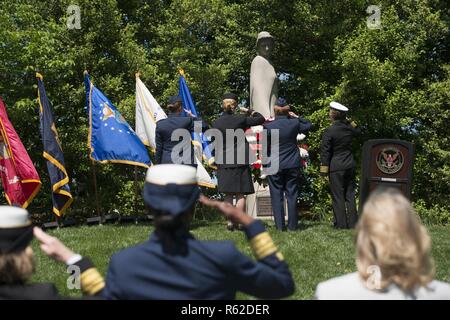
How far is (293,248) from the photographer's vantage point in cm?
757

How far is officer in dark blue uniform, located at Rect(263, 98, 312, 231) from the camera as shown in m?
9.10

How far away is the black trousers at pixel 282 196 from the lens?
9141mm

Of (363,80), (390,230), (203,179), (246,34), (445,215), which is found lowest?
(445,215)

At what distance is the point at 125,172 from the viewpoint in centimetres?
1920

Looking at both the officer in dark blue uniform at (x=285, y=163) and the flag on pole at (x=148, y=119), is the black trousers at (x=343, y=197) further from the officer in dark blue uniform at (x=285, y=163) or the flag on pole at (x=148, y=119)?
the flag on pole at (x=148, y=119)

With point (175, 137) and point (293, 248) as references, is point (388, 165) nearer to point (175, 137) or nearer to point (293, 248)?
point (293, 248)

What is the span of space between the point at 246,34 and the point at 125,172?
590cm

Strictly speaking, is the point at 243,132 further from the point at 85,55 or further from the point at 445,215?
the point at 445,215

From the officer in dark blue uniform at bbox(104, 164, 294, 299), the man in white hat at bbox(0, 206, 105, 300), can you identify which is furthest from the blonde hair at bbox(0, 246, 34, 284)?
the officer in dark blue uniform at bbox(104, 164, 294, 299)

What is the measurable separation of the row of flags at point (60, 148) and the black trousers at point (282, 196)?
189 cm

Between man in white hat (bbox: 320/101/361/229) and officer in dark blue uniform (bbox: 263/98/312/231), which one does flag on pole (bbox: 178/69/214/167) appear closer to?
officer in dark blue uniform (bbox: 263/98/312/231)
